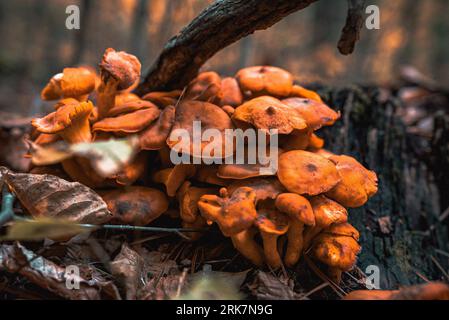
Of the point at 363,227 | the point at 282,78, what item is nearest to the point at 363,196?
the point at 363,227

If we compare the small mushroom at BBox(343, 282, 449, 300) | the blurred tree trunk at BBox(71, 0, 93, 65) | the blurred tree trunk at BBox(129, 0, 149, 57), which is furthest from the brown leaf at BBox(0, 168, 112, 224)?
the blurred tree trunk at BBox(129, 0, 149, 57)

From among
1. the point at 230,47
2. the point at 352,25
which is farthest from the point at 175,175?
the point at 230,47

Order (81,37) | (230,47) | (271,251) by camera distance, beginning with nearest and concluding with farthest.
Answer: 1. (271,251)
2. (81,37)
3. (230,47)

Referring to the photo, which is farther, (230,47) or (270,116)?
(230,47)

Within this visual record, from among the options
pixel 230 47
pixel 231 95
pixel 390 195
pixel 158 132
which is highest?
pixel 230 47

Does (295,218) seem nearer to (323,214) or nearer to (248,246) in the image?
(323,214)

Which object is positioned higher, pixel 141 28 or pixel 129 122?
pixel 141 28

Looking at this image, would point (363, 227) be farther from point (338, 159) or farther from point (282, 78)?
point (282, 78)
